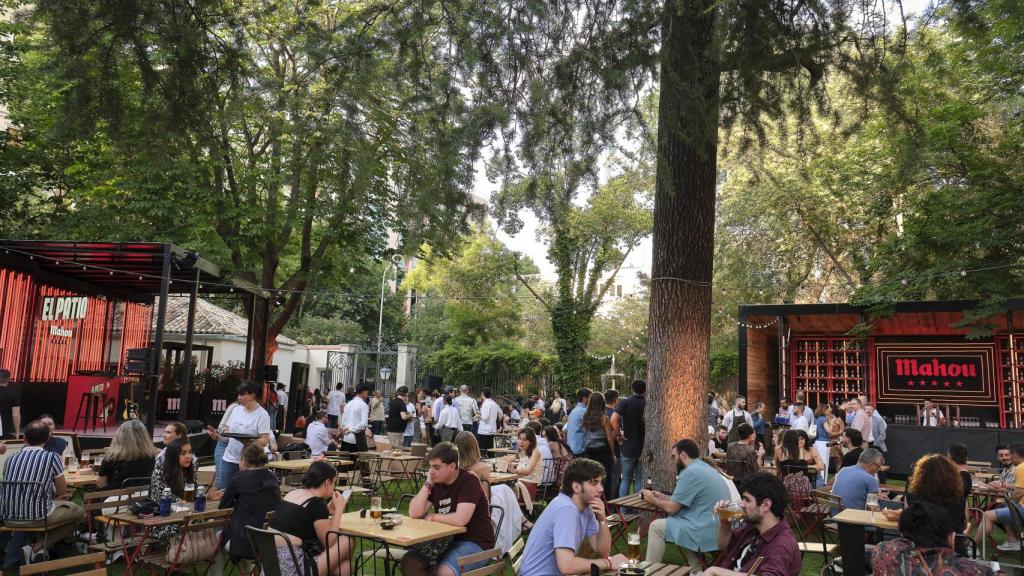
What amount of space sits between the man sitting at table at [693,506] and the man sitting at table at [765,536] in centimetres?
A: 143

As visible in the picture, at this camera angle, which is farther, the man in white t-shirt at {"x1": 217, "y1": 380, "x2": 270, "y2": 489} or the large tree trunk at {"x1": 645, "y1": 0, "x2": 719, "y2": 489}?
the man in white t-shirt at {"x1": 217, "y1": 380, "x2": 270, "y2": 489}

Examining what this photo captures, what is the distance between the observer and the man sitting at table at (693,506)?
219 inches

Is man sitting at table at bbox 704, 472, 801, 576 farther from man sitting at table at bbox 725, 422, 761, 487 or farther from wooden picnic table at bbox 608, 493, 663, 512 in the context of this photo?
man sitting at table at bbox 725, 422, 761, 487

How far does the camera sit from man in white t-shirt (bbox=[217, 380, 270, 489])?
25.1ft

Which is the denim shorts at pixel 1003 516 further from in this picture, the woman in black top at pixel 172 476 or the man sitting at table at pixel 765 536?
the woman in black top at pixel 172 476

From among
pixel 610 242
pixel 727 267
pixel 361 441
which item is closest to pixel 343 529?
pixel 361 441

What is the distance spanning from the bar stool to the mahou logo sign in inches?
684

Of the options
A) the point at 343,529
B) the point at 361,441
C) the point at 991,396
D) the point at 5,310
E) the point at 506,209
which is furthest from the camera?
the point at 991,396

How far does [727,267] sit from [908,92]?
1882cm

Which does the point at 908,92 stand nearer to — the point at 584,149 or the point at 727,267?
the point at 584,149

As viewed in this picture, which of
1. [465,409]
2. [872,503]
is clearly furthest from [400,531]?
[465,409]

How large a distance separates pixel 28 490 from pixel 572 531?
444 centimetres

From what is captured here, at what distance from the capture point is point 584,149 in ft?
22.4

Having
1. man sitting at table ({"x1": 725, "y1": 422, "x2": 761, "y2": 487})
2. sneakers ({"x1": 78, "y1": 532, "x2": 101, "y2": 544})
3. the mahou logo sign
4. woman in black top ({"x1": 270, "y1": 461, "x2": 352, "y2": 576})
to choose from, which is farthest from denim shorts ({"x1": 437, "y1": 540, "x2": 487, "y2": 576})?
the mahou logo sign
